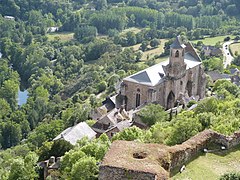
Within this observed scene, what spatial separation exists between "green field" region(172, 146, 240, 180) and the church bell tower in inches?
1599

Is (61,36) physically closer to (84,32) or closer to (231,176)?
(84,32)

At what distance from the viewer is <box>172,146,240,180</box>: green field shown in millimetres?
22500

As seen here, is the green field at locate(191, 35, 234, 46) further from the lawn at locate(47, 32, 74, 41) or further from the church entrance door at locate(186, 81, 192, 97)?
the church entrance door at locate(186, 81, 192, 97)

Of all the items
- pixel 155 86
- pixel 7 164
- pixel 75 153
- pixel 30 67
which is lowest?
pixel 30 67

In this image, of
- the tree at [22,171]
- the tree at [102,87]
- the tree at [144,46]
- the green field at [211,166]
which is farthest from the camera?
the tree at [144,46]

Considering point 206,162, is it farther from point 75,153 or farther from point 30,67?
point 30,67

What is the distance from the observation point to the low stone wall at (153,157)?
1959 cm

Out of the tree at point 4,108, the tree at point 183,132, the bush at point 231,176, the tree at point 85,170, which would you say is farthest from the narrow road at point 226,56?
the bush at point 231,176

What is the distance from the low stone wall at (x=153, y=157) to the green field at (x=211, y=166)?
514 millimetres

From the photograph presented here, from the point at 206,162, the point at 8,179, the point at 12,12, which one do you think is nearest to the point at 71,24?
the point at 12,12

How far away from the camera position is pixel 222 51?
399 ft

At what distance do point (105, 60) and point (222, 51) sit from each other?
3267 cm

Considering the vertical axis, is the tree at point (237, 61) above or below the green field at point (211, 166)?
below

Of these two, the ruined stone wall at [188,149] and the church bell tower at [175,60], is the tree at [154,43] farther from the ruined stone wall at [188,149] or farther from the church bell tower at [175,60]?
the ruined stone wall at [188,149]
